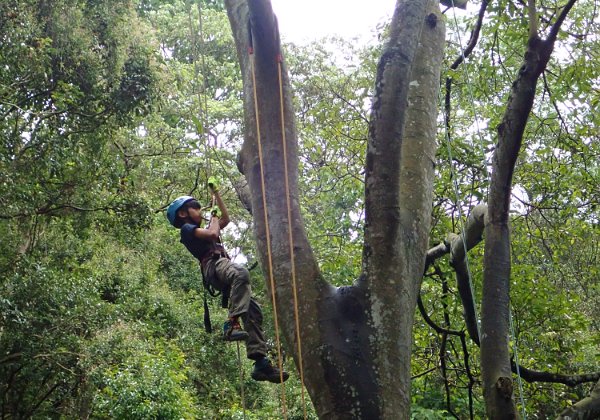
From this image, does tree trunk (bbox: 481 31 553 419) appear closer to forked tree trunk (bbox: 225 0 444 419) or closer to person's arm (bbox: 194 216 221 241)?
forked tree trunk (bbox: 225 0 444 419)

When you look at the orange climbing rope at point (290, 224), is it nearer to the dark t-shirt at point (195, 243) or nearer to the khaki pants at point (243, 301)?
the khaki pants at point (243, 301)

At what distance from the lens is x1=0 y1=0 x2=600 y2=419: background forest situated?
20.5 ft

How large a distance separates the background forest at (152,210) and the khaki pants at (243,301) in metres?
1.81

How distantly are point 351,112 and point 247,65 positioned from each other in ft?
13.7

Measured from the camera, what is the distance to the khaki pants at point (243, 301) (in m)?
3.83

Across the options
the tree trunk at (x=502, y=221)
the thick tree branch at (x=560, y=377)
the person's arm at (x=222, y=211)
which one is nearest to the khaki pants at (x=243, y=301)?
the person's arm at (x=222, y=211)

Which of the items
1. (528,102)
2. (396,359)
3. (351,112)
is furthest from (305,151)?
(396,359)

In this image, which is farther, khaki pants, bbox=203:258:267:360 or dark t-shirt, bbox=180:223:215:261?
dark t-shirt, bbox=180:223:215:261

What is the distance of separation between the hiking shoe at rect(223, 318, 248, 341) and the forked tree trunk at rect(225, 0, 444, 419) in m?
0.80

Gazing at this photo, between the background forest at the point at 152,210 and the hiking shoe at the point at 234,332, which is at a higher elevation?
the background forest at the point at 152,210

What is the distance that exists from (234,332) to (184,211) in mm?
1040

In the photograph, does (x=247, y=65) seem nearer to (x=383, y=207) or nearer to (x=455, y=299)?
(x=383, y=207)

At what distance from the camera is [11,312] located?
326 inches

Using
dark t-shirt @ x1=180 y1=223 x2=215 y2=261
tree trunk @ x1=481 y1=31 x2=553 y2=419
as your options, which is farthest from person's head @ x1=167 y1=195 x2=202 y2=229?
tree trunk @ x1=481 y1=31 x2=553 y2=419
